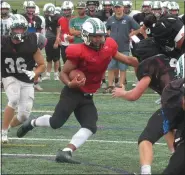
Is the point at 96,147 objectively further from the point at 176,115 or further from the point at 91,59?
the point at 176,115

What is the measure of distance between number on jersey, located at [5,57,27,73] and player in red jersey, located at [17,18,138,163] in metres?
0.94

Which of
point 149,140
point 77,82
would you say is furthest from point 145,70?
point 77,82

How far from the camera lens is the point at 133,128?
893 centimetres

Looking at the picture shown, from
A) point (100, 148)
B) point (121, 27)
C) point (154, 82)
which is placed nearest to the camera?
point (154, 82)

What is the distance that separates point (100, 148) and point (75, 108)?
26.0 inches

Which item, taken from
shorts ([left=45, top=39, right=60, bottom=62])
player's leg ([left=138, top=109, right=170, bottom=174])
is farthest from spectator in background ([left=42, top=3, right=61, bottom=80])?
player's leg ([left=138, top=109, right=170, bottom=174])

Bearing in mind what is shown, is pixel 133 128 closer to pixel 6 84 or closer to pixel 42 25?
pixel 6 84

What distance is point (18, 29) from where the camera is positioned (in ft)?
25.8

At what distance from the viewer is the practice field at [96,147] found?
21.8 ft

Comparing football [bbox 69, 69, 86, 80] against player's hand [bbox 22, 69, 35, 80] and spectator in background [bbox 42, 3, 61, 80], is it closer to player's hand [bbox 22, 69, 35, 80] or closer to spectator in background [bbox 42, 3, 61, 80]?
player's hand [bbox 22, 69, 35, 80]

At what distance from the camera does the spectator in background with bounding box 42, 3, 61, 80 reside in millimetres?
13945

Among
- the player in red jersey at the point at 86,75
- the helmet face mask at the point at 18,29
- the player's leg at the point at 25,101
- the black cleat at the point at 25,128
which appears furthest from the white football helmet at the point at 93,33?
the player's leg at the point at 25,101

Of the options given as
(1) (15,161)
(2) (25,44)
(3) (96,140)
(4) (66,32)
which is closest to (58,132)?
(3) (96,140)

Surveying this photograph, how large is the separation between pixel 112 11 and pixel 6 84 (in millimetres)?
6282
